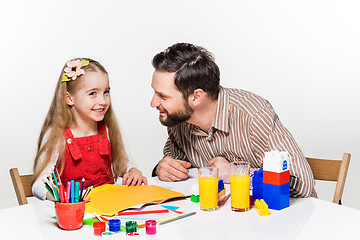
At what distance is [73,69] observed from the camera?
6.77 ft

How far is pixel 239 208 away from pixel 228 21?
3037 mm

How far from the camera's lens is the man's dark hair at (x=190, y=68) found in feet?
6.52

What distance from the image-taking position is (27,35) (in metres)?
4.14

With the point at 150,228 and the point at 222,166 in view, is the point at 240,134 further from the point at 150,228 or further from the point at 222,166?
the point at 150,228

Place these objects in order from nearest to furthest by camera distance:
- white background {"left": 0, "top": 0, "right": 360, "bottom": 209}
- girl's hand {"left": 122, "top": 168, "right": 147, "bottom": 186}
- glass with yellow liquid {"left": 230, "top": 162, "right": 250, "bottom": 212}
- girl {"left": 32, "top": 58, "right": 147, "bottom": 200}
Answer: glass with yellow liquid {"left": 230, "top": 162, "right": 250, "bottom": 212} → girl's hand {"left": 122, "top": 168, "right": 147, "bottom": 186} → girl {"left": 32, "top": 58, "right": 147, "bottom": 200} → white background {"left": 0, "top": 0, "right": 360, "bottom": 209}

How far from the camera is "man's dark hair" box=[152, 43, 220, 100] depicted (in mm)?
1988

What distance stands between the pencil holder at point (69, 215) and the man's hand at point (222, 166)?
68 centimetres

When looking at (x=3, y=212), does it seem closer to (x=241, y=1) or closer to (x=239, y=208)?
(x=239, y=208)

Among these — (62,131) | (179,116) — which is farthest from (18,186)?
(179,116)

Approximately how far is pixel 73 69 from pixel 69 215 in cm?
88

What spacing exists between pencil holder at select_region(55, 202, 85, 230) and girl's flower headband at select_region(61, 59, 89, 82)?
0.79m

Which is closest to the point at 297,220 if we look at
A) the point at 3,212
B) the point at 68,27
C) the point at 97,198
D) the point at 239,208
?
the point at 239,208

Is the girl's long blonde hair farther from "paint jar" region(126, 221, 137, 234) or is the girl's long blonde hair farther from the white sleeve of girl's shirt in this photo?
"paint jar" region(126, 221, 137, 234)

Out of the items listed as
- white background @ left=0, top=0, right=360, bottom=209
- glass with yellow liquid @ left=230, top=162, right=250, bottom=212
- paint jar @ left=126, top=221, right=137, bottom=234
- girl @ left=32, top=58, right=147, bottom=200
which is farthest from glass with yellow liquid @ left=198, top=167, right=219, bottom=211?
white background @ left=0, top=0, right=360, bottom=209
